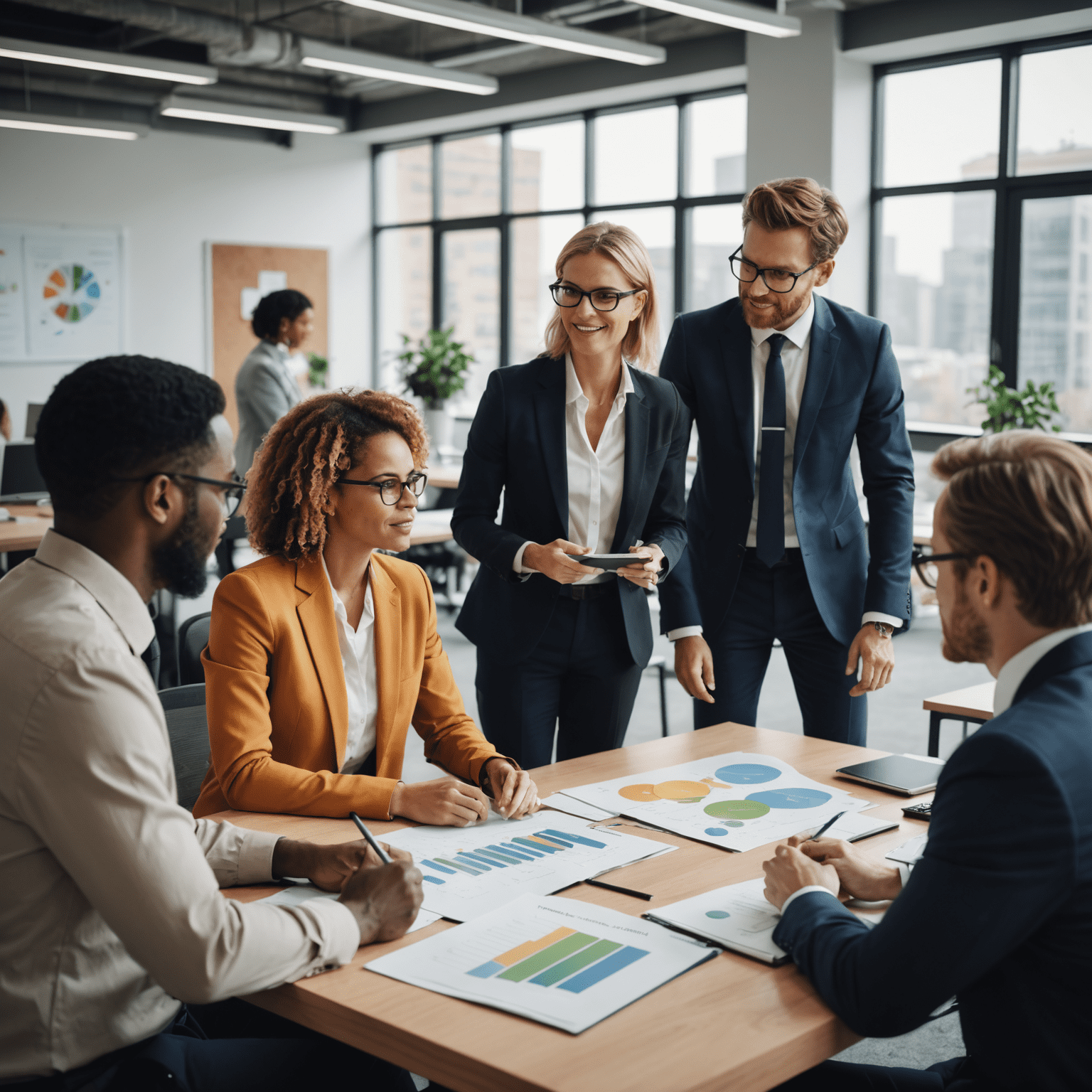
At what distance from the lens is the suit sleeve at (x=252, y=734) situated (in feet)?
5.90

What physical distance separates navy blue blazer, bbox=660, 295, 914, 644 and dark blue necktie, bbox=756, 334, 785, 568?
0.03 m

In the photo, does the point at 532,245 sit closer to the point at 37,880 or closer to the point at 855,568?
the point at 855,568

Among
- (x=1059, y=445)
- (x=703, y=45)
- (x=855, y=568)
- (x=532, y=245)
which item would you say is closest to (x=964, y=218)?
(x=703, y=45)

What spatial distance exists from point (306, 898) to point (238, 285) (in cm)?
925

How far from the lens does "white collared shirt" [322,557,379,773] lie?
2029 mm

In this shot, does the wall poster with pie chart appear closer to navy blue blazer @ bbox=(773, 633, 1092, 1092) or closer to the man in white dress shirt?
the man in white dress shirt

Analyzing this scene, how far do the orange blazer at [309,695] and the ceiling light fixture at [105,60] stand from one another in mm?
5791

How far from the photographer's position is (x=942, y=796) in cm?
124

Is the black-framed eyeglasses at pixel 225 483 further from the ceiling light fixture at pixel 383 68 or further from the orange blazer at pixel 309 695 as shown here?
the ceiling light fixture at pixel 383 68

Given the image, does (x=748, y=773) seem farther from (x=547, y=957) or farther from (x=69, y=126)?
(x=69, y=126)

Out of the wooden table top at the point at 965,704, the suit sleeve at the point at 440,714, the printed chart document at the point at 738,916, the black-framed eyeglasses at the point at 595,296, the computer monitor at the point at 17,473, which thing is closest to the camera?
the printed chart document at the point at 738,916

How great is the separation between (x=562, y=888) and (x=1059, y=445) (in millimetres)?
805

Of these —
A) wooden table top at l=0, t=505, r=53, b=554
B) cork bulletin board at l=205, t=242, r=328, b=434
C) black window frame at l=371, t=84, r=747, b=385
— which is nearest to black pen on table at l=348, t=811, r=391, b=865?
wooden table top at l=0, t=505, r=53, b=554

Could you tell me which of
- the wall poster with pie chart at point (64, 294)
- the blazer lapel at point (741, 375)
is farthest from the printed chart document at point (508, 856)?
the wall poster with pie chart at point (64, 294)
